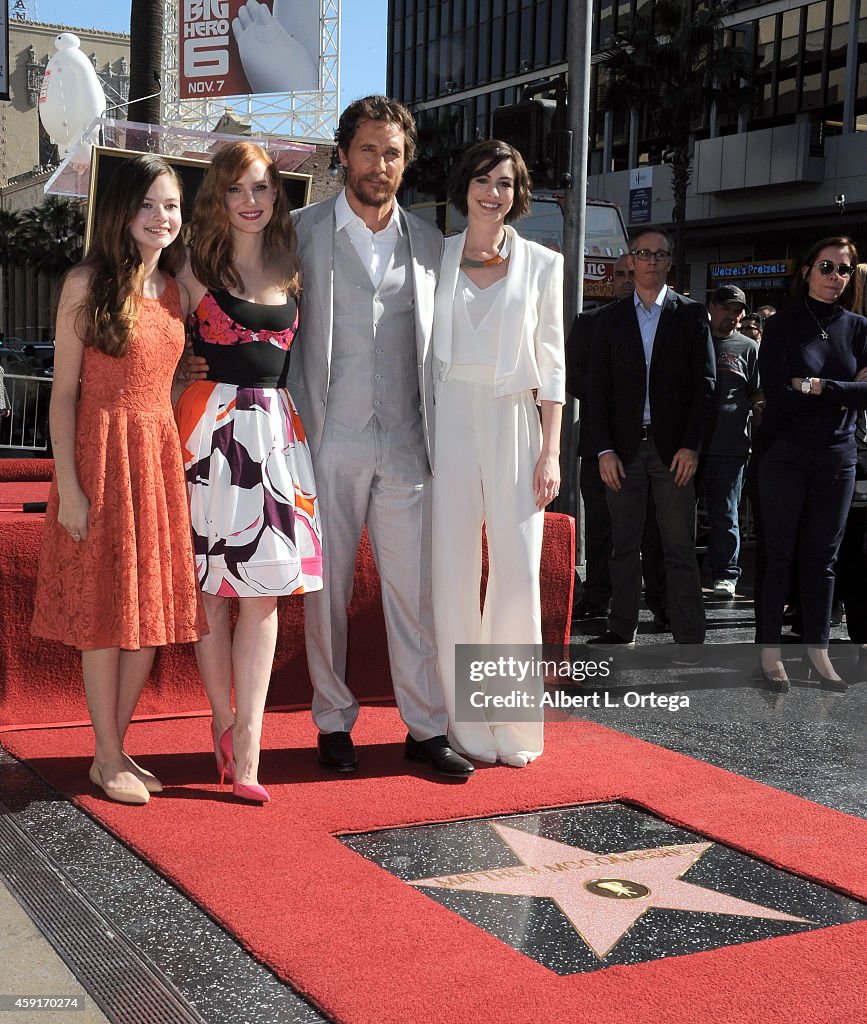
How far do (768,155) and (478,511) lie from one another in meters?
33.1

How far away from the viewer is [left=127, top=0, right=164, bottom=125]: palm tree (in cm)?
1344

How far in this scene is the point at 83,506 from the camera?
4.01 metres

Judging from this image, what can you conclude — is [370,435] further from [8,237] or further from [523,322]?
[8,237]

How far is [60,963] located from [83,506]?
1.54 metres

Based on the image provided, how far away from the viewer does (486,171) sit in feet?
14.8

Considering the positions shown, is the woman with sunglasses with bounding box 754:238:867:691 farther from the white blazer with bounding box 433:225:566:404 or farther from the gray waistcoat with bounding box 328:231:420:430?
the gray waistcoat with bounding box 328:231:420:430

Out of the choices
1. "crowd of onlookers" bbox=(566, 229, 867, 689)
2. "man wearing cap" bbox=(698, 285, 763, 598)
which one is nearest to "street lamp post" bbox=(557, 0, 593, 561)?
"man wearing cap" bbox=(698, 285, 763, 598)

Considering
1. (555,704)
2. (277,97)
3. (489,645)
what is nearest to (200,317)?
(489,645)

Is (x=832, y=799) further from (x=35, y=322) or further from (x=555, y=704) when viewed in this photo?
(x=35, y=322)

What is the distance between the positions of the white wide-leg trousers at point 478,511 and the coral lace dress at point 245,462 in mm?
575

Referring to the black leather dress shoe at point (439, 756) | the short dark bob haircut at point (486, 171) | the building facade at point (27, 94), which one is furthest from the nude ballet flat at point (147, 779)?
the building facade at point (27, 94)

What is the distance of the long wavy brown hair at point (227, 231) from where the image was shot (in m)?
4.14

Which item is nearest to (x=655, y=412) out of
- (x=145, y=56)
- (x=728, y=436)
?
(x=728, y=436)

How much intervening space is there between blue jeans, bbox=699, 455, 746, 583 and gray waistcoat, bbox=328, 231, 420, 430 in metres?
4.70
